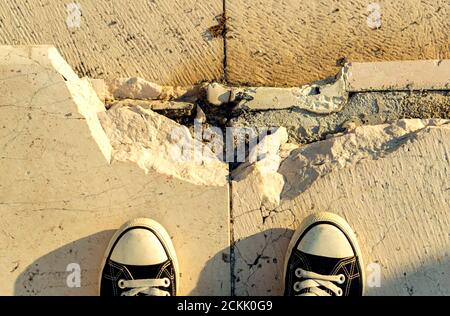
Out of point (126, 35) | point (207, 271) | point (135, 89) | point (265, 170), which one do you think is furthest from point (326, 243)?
point (126, 35)

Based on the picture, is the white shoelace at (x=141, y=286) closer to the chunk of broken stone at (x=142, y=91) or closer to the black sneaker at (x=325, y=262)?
the black sneaker at (x=325, y=262)

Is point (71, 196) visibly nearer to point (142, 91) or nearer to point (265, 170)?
point (142, 91)

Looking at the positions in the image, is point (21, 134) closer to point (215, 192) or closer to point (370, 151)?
point (215, 192)

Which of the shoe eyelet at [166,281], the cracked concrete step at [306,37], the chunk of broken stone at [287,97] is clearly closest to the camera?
the shoe eyelet at [166,281]

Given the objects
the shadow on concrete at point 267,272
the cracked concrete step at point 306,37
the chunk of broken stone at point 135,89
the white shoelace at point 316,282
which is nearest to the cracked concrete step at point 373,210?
the shadow on concrete at point 267,272

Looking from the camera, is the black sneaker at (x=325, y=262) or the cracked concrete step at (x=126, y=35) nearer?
the black sneaker at (x=325, y=262)

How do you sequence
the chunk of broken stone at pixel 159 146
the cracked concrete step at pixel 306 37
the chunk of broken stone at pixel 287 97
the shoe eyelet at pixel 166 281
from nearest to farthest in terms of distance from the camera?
1. the shoe eyelet at pixel 166 281
2. the chunk of broken stone at pixel 159 146
3. the chunk of broken stone at pixel 287 97
4. the cracked concrete step at pixel 306 37

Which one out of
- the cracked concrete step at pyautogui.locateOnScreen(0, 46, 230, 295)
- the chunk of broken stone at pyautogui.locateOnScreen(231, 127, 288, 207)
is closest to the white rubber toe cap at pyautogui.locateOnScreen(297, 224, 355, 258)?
the chunk of broken stone at pyautogui.locateOnScreen(231, 127, 288, 207)

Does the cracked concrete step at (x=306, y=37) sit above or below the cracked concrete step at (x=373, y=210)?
above
